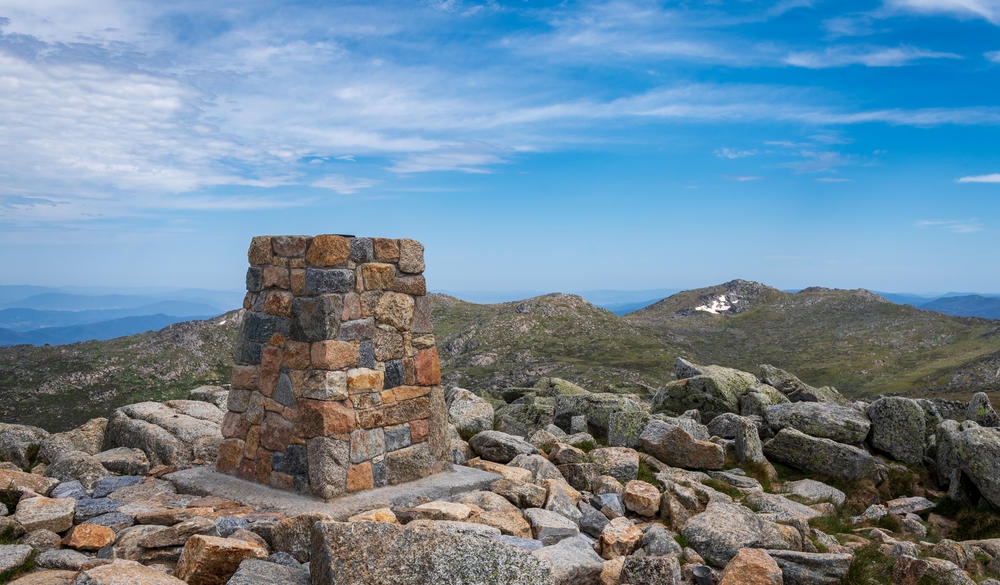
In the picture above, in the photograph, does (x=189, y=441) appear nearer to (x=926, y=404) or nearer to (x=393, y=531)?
(x=393, y=531)

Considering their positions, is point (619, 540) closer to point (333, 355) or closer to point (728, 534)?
point (728, 534)

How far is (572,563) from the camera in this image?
9336 mm

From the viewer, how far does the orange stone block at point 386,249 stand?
12.6 metres

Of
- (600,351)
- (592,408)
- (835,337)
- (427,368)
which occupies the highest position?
(427,368)

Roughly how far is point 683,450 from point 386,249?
10.4m

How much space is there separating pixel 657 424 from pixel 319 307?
1115cm

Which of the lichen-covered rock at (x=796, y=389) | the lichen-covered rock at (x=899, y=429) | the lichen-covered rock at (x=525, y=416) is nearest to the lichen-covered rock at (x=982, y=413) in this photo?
the lichen-covered rock at (x=899, y=429)

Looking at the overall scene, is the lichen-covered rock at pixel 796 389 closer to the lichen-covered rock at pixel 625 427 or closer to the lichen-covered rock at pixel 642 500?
the lichen-covered rock at pixel 625 427

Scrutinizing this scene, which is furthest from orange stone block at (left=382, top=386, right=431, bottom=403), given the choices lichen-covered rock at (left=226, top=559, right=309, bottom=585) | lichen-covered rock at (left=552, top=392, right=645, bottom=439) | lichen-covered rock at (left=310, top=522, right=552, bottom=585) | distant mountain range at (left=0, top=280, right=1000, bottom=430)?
distant mountain range at (left=0, top=280, right=1000, bottom=430)

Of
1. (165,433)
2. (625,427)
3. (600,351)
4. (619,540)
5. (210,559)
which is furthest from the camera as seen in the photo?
(600,351)

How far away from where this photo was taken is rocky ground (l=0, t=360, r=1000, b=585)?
8.12 m

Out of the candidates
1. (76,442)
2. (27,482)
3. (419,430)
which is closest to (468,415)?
(419,430)

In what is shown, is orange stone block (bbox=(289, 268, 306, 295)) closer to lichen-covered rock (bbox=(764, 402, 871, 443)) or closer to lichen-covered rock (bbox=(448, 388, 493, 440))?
lichen-covered rock (bbox=(448, 388, 493, 440))

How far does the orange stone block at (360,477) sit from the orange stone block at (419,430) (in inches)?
46.2
